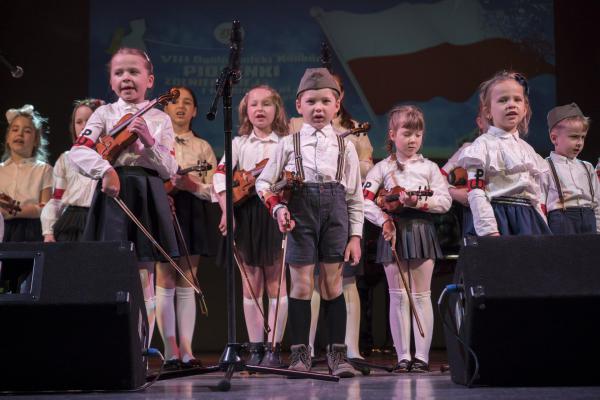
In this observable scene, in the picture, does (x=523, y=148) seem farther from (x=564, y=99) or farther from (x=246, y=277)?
(x=564, y=99)

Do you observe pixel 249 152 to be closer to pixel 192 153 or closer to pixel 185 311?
pixel 192 153

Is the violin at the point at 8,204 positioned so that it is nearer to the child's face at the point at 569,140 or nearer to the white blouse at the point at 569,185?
the white blouse at the point at 569,185

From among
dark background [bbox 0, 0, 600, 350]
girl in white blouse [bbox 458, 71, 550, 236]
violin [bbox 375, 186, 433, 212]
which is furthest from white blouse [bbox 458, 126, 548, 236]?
dark background [bbox 0, 0, 600, 350]

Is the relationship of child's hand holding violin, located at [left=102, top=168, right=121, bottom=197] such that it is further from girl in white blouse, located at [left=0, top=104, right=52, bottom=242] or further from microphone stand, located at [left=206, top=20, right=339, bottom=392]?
girl in white blouse, located at [left=0, top=104, right=52, bottom=242]

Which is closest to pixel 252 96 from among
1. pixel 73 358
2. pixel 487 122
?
pixel 487 122

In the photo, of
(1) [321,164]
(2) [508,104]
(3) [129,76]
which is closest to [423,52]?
(2) [508,104]

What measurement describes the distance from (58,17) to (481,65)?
331cm

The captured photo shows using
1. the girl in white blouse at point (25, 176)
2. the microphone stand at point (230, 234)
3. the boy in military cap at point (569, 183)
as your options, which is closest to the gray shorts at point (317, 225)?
the microphone stand at point (230, 234)

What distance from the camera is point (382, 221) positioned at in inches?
173

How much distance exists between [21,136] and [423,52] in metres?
3.07

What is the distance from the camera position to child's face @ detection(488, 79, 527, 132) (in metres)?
4.03

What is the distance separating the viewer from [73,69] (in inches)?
250

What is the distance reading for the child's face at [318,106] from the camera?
3.89 metres

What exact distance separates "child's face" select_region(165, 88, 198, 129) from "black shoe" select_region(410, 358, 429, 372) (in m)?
2.11
